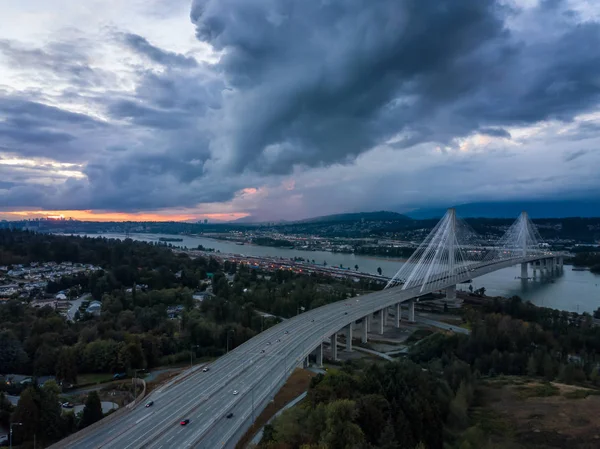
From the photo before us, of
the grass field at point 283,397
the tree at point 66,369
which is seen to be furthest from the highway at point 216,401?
the tree at point 66,369

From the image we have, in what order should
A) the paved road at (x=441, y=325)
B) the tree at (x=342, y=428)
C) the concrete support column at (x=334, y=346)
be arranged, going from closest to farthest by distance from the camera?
the tree at (x=342, y=428)
the concrete support column at (x=334, y=346)
the paved road at (x=441, y=325)

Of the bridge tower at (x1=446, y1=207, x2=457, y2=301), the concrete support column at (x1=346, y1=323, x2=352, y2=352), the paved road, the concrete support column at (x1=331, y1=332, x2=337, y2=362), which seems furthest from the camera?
the bridge tower at (x1=446, y1=207, x2=457, y2=301)

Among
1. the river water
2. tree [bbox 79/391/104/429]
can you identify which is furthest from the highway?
the river water

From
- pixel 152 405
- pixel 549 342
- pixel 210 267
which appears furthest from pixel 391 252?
pixel 152 405

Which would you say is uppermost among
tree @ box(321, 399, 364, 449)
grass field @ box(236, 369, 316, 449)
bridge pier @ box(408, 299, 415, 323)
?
tree @ box(321, 399, 364, 449)

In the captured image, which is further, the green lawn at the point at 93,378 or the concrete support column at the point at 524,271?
the concrete support column at the point at 524,271

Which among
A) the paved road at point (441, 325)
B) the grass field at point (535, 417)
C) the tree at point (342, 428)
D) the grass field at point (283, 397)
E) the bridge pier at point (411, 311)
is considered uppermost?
the tree at point (342, 428)

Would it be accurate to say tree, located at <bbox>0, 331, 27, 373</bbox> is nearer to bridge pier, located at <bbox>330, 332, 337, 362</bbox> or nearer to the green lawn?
the green lawn

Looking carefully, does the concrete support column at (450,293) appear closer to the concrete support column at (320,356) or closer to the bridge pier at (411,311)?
the bridge pier at (411,311)

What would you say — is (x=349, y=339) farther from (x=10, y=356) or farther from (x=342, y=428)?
(x=10, y=356)
